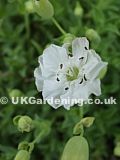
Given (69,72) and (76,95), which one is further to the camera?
(69,72)

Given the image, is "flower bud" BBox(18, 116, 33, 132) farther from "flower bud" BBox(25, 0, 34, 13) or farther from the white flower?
"flower bud" BBox(25, 0, 34, 13)

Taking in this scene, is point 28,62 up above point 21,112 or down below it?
above

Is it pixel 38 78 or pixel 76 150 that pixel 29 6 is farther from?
pixel 76 150

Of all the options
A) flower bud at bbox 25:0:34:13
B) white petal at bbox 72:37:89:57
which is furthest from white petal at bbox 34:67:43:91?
flower bud at bbox 25:0:34:13

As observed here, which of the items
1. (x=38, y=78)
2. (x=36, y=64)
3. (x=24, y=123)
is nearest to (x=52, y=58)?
(x=38, y=78)

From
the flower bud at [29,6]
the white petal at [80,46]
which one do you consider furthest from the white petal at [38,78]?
the flower bud at [29,6]

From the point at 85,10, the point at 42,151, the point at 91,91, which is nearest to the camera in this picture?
the point at 91,91

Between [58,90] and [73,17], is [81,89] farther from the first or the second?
[73,17]

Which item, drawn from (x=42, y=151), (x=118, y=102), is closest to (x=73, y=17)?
(x=118, y=102)

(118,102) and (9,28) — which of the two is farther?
(9,28)
